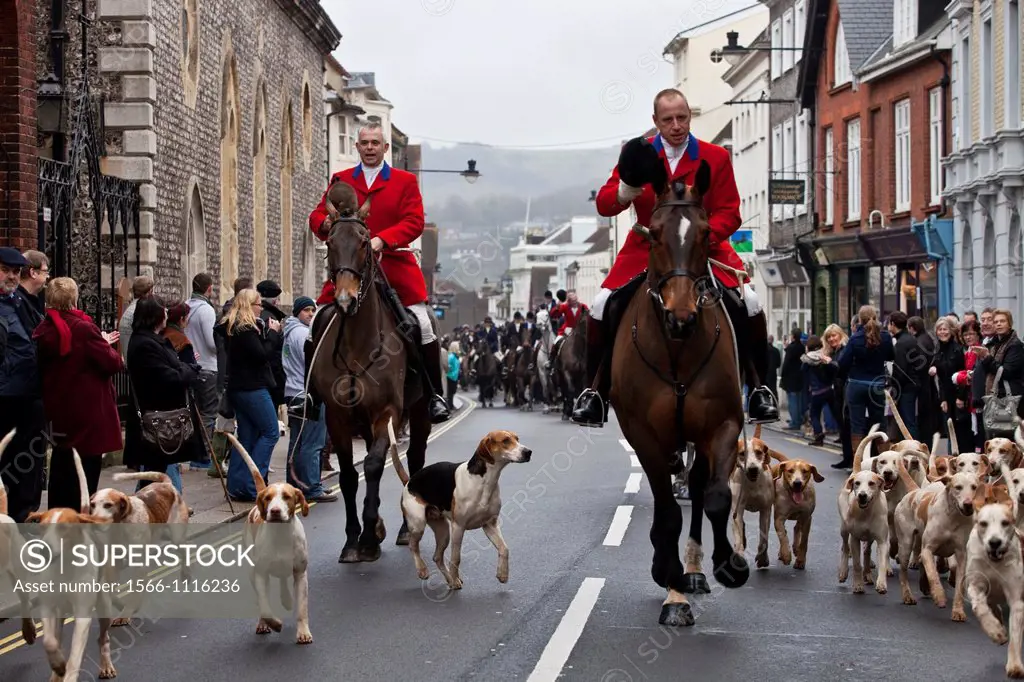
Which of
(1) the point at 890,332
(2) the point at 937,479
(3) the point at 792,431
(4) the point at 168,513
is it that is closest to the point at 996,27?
(3) the point at 792,431

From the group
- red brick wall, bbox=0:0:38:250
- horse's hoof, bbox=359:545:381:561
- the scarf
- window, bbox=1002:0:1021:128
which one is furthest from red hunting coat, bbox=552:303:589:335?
horse's hoof, bbox=359:545:381:561

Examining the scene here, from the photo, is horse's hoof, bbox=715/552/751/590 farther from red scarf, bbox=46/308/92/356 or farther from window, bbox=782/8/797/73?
window, bbox=782/8/797/73

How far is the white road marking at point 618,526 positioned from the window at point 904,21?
2557cm

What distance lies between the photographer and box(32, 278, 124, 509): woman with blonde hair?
10336 millimetres

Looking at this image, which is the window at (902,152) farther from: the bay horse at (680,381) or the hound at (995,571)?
the hound at (995,571)

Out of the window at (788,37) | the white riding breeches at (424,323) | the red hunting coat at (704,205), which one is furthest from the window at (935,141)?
the red hunting coat at (704,205)

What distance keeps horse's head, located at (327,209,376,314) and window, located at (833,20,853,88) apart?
32.2 metres

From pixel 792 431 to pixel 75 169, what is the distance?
15.7 metres

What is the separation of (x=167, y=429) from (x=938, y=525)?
5.88 metres

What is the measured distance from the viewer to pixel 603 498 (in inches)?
617

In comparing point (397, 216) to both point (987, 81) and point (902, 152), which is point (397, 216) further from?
point (902, 152)

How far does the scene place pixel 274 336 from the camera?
52.1ft

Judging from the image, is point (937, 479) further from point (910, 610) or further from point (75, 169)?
point (75, 169)

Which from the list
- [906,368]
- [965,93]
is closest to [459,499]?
[906,368]
